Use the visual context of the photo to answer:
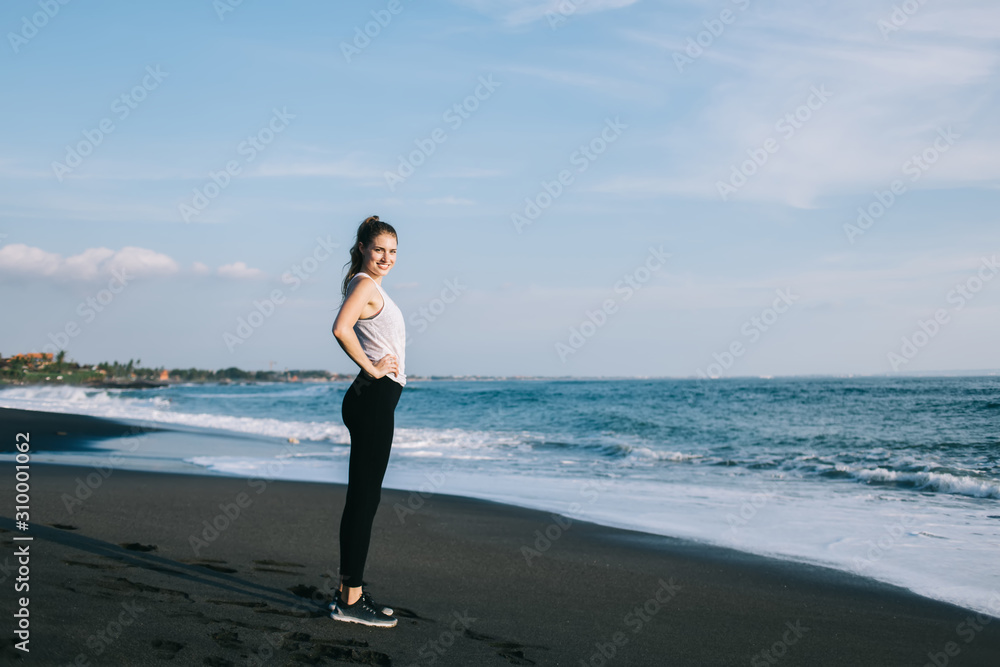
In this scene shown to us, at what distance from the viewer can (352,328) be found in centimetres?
325

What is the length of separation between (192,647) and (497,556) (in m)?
2.67

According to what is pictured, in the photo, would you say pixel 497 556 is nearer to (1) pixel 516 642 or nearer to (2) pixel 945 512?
(1) pixel 516 642

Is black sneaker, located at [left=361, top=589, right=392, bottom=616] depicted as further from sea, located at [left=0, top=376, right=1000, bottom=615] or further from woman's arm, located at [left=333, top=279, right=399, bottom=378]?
sea, located at [left=0, top=376, right=1000, bottom=615]

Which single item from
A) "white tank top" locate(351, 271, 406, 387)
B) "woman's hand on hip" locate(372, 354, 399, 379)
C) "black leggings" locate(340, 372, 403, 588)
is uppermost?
"white tank top" locate(351, 271, 406, 387)

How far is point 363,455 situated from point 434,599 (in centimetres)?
113

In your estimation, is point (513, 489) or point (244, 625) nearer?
point (244, 625)

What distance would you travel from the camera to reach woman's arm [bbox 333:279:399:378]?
3.21 metres

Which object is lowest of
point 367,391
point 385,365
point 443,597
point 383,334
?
point 443,597

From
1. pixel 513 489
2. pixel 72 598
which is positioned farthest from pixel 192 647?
pixel 513 489

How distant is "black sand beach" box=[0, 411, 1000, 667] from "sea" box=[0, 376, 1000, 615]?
498mm

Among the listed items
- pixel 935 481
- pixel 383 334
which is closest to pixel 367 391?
pixel 383 334

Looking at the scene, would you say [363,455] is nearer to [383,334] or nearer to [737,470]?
[383,334]

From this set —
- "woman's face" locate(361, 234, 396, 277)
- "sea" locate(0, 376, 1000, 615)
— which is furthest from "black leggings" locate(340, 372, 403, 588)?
"sea" locate(0, 376, 1000, 615)

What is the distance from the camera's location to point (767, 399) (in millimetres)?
30000
